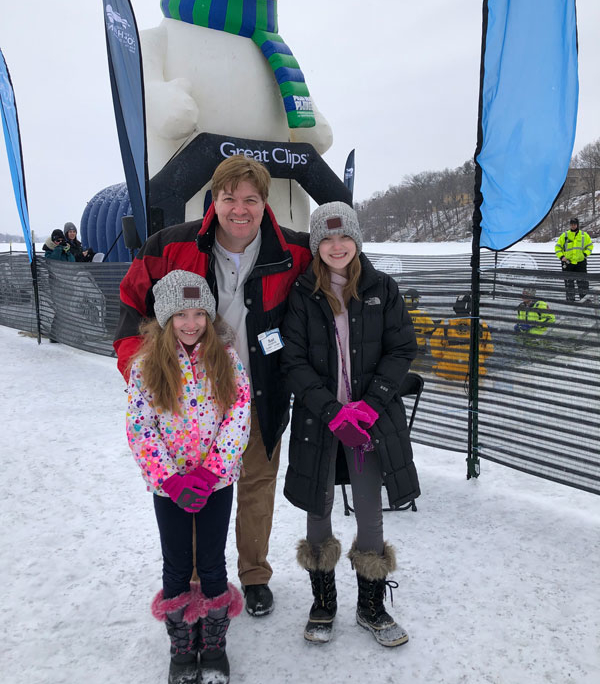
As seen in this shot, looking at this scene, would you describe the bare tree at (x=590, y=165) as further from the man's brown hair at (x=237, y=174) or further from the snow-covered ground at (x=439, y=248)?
the man's brown hair at (x=237, y=174)

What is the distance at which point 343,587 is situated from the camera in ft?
7.76

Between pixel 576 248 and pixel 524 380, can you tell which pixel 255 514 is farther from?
pixel 576 248

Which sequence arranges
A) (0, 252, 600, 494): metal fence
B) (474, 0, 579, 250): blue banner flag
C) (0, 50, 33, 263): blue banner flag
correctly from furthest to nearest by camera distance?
(0, 50, 33, 263): blue banner flag
(0, 252, 600, 494): metal fence
(474, 0, 579, 250): blue banner flag

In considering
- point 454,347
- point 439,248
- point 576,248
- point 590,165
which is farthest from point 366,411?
point 590,165

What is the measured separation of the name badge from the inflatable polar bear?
3.51 metres

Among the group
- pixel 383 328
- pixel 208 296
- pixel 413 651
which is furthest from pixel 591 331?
pixel 208 296

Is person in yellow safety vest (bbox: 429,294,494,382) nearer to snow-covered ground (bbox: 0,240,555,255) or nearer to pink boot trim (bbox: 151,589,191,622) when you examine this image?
pink boot trim (bbox: 151,589,191,622)

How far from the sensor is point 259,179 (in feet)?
6.32

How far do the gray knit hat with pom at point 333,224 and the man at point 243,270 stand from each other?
144 millimetres

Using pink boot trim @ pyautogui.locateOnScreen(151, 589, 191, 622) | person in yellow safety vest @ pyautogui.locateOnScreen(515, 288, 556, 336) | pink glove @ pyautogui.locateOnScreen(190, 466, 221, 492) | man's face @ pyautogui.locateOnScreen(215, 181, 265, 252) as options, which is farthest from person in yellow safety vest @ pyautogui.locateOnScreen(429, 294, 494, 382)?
pink boot trim @ pyautogui.locateOnScreen(151, 589, 191, 622)

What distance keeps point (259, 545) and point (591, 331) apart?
2238 mm

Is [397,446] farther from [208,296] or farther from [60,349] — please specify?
[60,349]

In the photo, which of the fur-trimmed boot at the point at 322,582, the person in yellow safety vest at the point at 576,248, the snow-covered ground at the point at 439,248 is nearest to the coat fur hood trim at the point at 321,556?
the fur-trimmed boot at the point at 322,582

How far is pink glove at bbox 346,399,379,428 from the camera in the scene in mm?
1924
